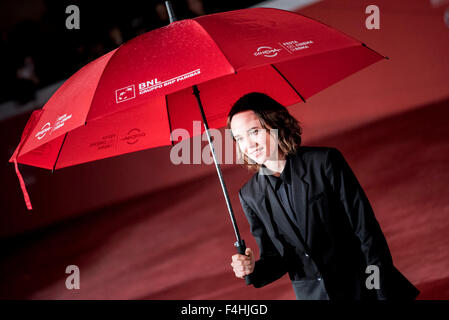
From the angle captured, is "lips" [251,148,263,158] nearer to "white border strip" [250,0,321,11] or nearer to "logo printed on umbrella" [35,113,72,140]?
"logo printed on umbrella" [35,113,72,140]

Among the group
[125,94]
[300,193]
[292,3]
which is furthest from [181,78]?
[292,3]

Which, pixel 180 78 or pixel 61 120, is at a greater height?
pixel 180 78

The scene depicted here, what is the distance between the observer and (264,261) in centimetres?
183

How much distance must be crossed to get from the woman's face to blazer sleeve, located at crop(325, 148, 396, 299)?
0.86ft

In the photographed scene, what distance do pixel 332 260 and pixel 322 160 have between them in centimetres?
43

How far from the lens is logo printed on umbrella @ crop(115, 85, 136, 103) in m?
1.53

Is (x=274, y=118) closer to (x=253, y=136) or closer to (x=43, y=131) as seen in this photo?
(x=253, y=136)

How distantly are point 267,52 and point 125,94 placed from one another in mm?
567

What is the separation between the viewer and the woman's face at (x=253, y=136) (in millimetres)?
1702

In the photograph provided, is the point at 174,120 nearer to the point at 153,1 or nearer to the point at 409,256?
the point at 409,256

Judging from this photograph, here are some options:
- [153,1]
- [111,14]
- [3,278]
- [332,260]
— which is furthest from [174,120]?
[111,14]
